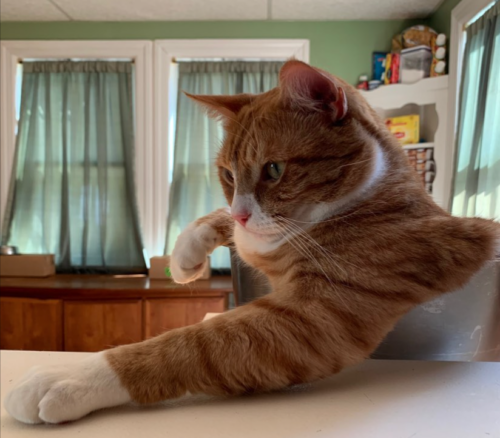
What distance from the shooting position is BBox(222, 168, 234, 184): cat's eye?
2.97ft

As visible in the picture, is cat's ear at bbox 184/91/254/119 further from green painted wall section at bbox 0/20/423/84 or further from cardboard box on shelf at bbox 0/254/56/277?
cardboard box on shelf at bbox 0/254/56/277

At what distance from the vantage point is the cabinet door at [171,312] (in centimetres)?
269

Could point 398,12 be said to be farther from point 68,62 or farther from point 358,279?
point 358,279

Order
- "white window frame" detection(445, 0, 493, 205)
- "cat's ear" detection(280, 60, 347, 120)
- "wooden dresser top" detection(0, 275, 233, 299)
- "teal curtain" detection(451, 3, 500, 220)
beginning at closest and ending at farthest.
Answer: "cat's ear" detection(280, 60, 347, 120)
"teal curtain" detection(451, 3, 500, 220)
"white window frame" detection(445, 0, 493, 205)
"wooden dresser top" detection(0, 275, 233, 299)

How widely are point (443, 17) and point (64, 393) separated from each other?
310 centimetres

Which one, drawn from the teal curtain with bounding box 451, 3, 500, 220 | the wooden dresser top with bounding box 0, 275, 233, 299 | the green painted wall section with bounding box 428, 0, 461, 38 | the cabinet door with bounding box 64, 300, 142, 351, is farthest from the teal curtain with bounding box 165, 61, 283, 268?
the teal curtain with bounding box 451, 3, 500, 220

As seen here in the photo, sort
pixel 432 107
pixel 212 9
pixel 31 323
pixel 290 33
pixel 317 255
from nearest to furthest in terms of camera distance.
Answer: pixel 317 255, pixel 31 323, pixel 432 107, pixel 212 9, pixel 290 33

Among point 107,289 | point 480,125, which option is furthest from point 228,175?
point 107,289

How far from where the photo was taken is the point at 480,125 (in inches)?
89.2

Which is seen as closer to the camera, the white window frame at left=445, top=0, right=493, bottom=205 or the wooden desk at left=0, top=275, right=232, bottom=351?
the white window frame at left=445, top=0, right=493, bottom=205

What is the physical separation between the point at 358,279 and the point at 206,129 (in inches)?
107

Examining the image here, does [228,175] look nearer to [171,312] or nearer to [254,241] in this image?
[254,241]

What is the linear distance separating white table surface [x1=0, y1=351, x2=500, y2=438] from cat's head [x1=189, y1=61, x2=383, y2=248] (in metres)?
0.28

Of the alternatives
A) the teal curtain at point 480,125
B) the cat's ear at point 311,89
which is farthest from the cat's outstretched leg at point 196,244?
the teal curtain at point 480,125
